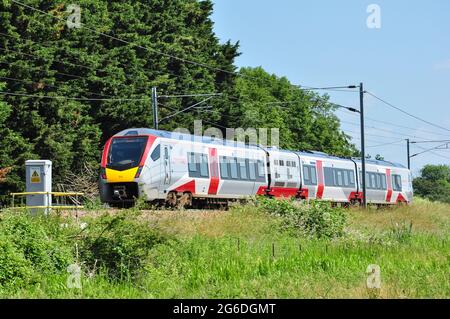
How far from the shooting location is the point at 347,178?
4562cm

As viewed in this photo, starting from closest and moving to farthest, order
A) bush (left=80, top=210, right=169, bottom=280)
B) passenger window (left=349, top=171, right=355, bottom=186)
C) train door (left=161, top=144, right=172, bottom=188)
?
bush (left=80, top=210, right=169, bottom=280) → train door (left=161, top=144, right=172, bottom=188) → passenger window (left=349, top=171, right=355, bottom=186)

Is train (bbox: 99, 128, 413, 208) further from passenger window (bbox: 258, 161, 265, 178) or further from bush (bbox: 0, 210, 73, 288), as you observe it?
bush (bbox: 0, 210, 73, 288)

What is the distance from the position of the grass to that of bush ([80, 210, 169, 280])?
18cm

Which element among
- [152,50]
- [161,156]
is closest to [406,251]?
[161,156]

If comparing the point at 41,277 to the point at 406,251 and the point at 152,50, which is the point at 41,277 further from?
the point at 152,50

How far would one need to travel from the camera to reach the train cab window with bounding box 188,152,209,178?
30078 millimetres

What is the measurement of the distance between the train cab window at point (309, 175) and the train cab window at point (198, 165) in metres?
9.82

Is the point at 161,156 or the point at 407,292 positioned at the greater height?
the point at 161,156

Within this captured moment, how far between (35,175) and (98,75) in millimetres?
25804

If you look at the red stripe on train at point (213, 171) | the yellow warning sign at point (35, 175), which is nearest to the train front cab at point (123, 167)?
the red stripe on train at point (213, 171)

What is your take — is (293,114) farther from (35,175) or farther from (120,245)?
(120,245)

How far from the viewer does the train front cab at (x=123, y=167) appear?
91.0ft

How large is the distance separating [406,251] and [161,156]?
39.0 ft

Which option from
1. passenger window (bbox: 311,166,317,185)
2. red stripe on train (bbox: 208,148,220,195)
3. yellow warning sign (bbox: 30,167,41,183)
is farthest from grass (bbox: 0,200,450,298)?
passenger window (bbox: 311,166,317,185)
